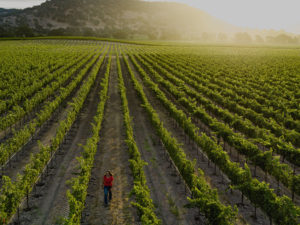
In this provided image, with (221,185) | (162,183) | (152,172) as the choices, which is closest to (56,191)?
(152,172)

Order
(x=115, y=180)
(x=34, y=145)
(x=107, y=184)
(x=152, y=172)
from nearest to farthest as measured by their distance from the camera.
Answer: (x=107, y=184), (x=115, y=180), (x=152, y=172), (x=34, y=145)

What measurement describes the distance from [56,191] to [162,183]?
16.8ft

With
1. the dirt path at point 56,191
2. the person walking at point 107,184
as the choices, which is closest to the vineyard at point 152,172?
the dirt path at point 56,191

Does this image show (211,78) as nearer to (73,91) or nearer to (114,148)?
(73,91)

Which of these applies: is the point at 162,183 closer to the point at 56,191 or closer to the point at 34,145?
the point at 56,191

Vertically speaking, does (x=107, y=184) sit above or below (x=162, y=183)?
above

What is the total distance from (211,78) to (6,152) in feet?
99.2

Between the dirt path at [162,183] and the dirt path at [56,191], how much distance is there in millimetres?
3906

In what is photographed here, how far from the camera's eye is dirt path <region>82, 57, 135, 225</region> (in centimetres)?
1092

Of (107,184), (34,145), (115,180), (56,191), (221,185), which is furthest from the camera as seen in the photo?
(34,145)

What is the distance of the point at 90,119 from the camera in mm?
22703

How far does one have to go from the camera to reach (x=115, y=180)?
44.7ft

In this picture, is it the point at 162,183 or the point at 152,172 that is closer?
the point at 162,183

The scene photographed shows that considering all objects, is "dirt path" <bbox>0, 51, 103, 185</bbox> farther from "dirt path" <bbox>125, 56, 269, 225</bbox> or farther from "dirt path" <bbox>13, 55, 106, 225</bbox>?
"dirt path" <bbox>125, 56, 269, 225</bbox>
